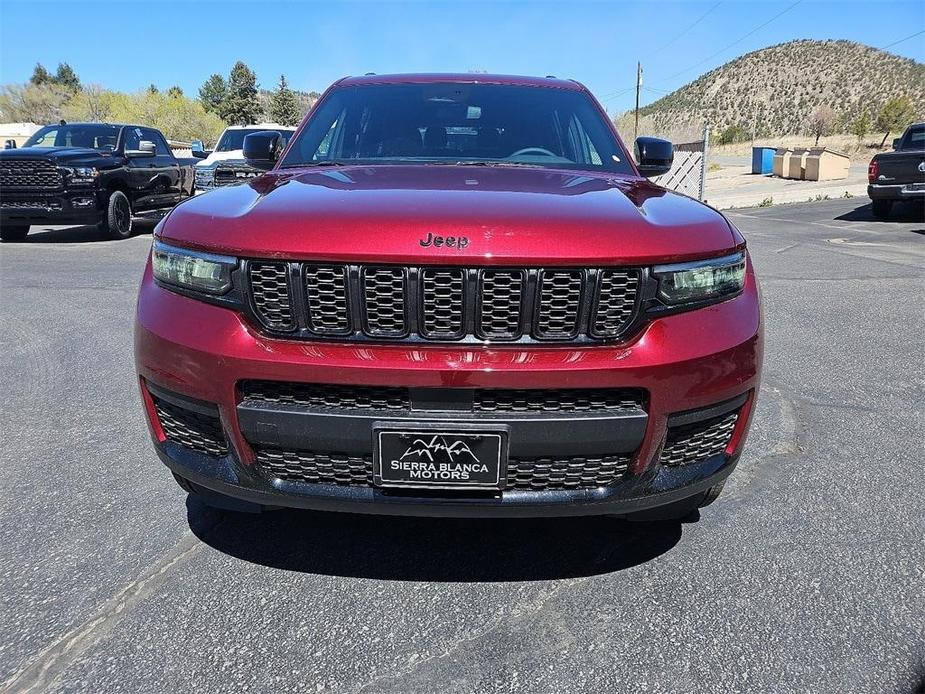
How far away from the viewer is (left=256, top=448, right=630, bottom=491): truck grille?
2.10 m

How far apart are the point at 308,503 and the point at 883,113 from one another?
2262 inches

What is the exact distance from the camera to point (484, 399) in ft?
6.63

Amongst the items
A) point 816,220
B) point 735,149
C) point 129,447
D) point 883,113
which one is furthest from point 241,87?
point 129,447

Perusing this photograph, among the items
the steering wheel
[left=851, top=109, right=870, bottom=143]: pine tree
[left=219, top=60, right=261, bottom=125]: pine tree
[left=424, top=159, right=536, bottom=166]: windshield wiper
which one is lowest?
[left=424, top=159, right=536, bottom=166]: windshield wiper

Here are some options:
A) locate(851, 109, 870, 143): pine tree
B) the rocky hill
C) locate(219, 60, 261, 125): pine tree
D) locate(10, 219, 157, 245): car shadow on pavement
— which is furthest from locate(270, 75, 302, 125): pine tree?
locate(10, 219, 157, 245): car shadow on pavement

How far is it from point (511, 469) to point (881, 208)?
54.1ft

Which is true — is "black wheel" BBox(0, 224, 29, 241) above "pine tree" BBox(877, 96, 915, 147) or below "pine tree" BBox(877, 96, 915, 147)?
below

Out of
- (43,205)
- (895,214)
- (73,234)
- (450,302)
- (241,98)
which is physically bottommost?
(73,234)

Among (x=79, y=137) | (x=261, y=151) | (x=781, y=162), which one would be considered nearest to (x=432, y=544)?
(x=261, y=151)

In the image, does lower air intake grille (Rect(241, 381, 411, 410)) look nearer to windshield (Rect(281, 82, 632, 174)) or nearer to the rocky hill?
windshield (Rect(281, 82, 632, 174))

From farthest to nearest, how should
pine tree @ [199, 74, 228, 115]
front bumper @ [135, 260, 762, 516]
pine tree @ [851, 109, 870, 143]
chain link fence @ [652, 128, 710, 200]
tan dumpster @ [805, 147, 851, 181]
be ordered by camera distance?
pine tree @ [199, 74, 228, 115] < pine tree @ [851, 109, 870, 143] < tan dumpster @ [805, 147, 851, 181] < chain link fence @ [652, 128, 710, 200] < front bumper @ [135, 260, 762, 516]

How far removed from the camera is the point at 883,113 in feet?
162

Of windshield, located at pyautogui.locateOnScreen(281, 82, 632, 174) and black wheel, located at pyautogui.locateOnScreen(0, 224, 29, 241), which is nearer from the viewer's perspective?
windshield, located at pyautogui.locateOnScreen(281, 82, 632, 174)

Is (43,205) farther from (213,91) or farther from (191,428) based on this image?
(213,91)
